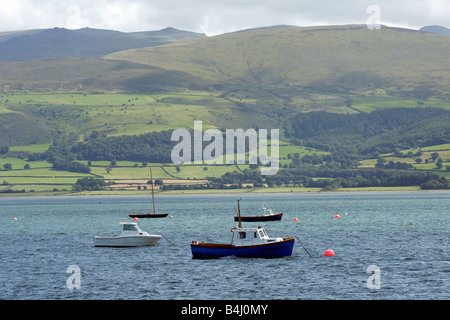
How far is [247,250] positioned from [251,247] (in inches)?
27.4

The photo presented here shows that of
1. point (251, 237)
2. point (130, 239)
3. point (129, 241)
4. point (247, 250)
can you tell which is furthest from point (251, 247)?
point (129, 241)

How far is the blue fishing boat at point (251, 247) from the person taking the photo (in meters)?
68.6

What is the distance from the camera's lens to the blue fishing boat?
6856cm

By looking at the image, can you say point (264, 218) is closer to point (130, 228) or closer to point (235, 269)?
point (130, 228)

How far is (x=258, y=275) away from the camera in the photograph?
60.1 meters

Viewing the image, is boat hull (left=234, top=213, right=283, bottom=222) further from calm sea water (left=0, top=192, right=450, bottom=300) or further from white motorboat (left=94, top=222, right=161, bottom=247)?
white motorboat (left=94, top=222, right=161, bottom=247)

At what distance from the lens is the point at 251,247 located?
2692 inches

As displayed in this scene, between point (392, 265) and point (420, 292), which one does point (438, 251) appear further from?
point (420, 292)

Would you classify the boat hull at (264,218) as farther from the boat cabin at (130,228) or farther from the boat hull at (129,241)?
the boat hull at (129,241)

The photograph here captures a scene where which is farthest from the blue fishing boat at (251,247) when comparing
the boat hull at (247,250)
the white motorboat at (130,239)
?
the white motorboat at (130,239)

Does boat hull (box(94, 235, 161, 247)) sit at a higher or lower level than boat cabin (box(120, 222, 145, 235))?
lower

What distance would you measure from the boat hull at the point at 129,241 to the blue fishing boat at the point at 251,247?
17150mm

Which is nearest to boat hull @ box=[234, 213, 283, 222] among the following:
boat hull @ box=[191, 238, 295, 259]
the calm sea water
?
the calm sea water
